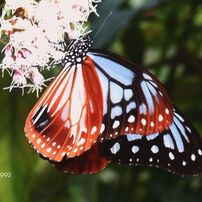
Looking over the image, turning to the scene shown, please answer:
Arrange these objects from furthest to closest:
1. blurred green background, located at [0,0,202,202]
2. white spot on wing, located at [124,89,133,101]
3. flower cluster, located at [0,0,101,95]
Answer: blurred green background, located at [0,0,202,202], white spot on wing, located at [124,89,133,101], flower cluster, located at [0,0,101,95]

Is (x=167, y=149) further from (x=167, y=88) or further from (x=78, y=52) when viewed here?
(x=167, y=88)

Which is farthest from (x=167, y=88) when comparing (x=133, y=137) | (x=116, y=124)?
(x=116, y=124)

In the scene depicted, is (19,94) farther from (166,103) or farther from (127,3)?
(127,3)

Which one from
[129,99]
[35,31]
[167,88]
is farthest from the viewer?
[167,88]

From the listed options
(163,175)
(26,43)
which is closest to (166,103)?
(26,43)

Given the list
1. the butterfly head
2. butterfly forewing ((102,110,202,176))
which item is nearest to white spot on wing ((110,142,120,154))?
butterfly forewing ((102,110,202,176))

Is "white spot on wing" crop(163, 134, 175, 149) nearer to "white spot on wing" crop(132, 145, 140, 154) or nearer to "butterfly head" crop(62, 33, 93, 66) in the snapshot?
"white spot on wing" crop(132, 145, 140, 154)
